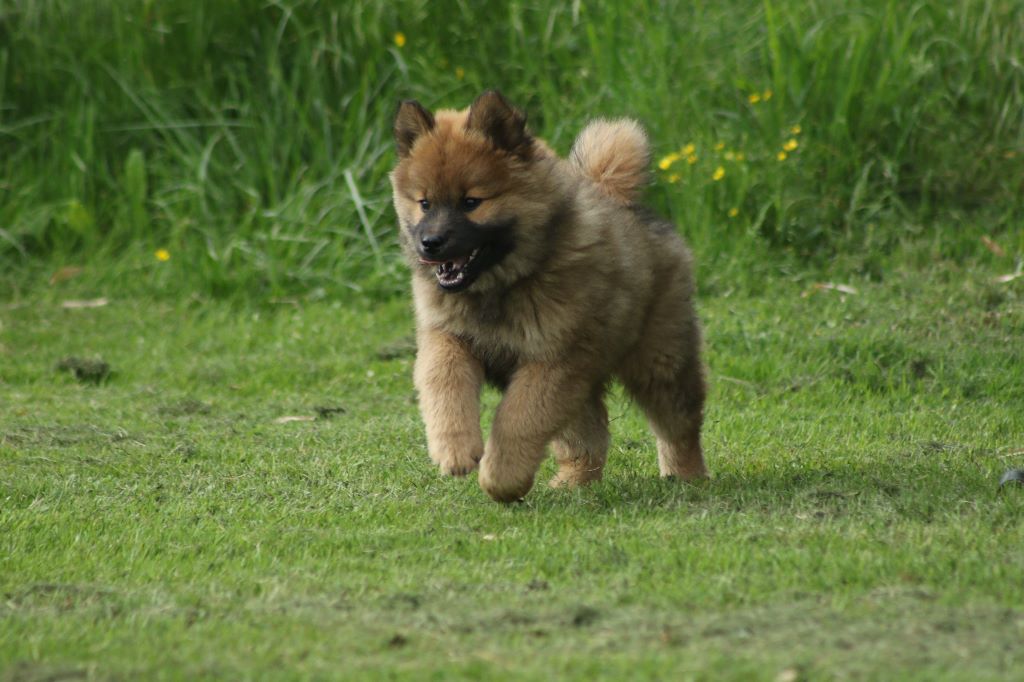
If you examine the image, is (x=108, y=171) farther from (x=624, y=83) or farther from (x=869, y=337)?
(x=869, y=337)

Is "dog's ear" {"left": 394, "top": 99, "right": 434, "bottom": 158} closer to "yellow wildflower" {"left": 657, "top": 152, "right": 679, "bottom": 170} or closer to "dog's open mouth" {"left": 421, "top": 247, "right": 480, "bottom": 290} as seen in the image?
"dog's open mouth" {"left": 421, "top": 247, "right": 480, "bottom": 290}

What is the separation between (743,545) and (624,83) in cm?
528

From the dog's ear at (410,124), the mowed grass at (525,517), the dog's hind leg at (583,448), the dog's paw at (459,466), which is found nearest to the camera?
the mowed grass at (525,517)

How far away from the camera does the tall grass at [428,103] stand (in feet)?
27.4

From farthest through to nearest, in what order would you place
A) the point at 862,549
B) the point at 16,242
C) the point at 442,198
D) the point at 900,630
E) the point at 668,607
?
the point at 16,242 → the point at 442,198 → the point at 862,549 → the point at 668,607 → the point at 900,630

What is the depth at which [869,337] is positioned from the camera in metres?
7.00

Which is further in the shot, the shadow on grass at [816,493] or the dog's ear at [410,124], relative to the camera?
the dog's ear at [410,124]

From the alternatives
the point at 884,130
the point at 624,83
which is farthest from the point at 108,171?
the point at 884,130

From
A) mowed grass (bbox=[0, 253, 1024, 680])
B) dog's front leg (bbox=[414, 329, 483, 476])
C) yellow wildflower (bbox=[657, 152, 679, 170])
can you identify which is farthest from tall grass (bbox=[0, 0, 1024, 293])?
dog's front leg (bbox=[414, 329, 483, 476])

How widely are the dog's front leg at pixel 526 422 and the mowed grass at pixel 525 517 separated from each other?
110 millimetres

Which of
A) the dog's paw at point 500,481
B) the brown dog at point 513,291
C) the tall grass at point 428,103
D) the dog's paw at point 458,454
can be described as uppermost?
the brown dog at point 513,291

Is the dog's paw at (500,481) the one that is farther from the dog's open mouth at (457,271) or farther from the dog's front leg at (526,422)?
the dog's open mouth at (457,271)

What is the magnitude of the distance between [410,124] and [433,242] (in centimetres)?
54

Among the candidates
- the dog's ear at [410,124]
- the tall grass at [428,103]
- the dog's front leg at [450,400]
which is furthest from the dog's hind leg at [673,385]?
the tall grass at [428,103]
